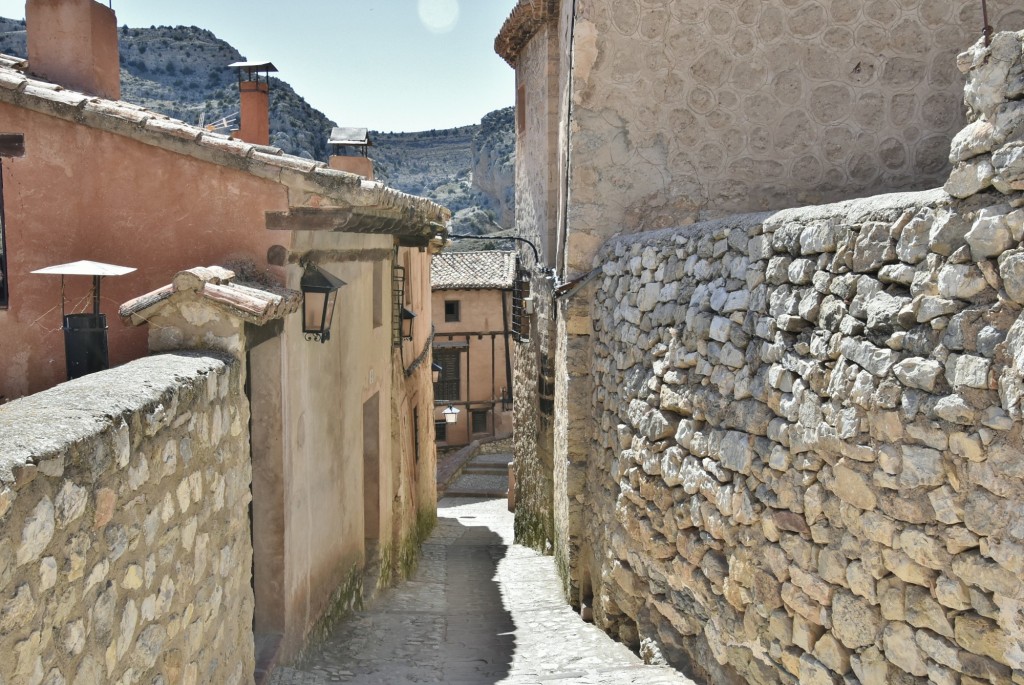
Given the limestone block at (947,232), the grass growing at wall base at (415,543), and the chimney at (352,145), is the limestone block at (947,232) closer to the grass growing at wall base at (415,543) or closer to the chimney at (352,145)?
the grass growing at wall base at (415,543)

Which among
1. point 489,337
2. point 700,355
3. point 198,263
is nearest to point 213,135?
point 198,263

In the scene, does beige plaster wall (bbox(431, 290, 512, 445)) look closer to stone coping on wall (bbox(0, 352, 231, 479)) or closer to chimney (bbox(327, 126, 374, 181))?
chimney (bbox(327, 126, 374, 181))

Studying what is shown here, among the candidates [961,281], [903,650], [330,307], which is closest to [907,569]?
[903,650]

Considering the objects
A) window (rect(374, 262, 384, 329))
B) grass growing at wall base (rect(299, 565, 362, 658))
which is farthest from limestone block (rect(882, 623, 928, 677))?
window (rect(374, 262, 384, 329))

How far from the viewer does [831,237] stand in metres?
4.21

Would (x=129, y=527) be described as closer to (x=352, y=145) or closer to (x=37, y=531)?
(x=37, y=531)

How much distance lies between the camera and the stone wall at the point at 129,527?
2570 millimetres

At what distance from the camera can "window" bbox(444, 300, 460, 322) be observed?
29328 mm

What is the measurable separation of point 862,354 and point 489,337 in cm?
2557

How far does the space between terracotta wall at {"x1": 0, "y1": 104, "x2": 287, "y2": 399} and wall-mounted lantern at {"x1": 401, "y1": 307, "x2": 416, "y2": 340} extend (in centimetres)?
575

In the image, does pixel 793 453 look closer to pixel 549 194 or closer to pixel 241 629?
pixel 241 629

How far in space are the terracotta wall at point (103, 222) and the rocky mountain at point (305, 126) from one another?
107ft

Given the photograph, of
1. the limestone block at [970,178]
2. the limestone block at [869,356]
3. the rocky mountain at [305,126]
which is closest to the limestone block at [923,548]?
the limestone block at [869,356]

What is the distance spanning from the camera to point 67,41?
7.39 meters
